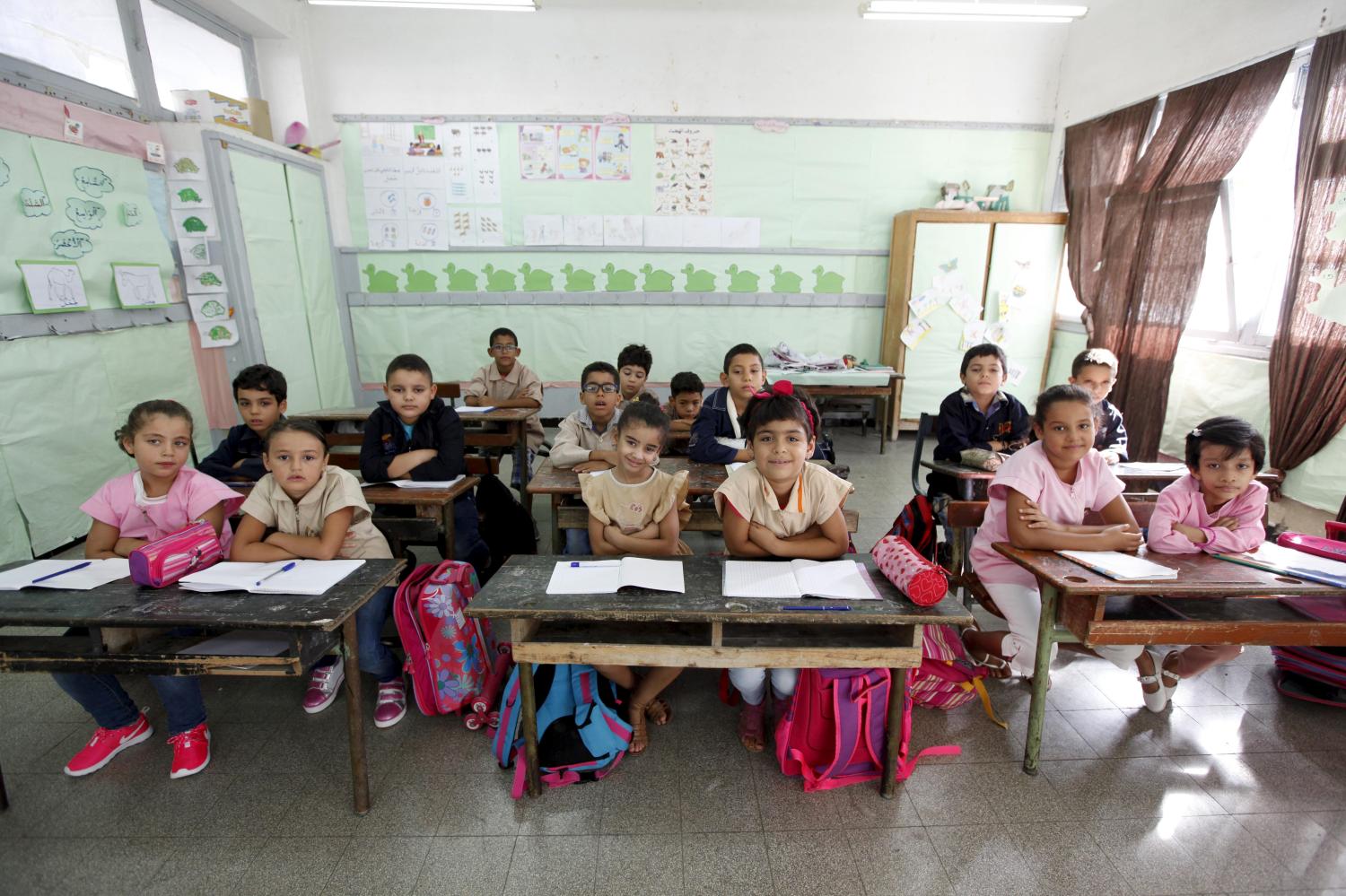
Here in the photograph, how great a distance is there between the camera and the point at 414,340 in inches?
232

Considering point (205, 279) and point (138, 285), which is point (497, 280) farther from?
point (138, 285)

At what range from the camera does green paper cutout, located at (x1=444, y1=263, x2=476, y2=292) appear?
5742 mm

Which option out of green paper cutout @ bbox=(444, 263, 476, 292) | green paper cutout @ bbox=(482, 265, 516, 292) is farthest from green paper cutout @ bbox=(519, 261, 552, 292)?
green paper cutout @ bbox=(444, 263, 476, 292)

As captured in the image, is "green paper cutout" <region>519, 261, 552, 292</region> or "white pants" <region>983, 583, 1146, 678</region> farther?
"green paper cutout" <region>519, 261, 552, 292</region>

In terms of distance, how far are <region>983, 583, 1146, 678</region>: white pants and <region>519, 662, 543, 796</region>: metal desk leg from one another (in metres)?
1.43

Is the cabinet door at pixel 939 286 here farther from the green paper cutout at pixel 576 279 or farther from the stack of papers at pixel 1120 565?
the stack of papers at pixel 1120 565

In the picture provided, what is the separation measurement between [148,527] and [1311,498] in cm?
480

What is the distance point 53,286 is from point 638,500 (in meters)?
3.33

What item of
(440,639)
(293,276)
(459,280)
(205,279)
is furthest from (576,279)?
(440,639)

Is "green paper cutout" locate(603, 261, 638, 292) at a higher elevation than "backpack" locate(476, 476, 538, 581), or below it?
higher

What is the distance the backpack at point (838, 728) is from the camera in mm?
1676

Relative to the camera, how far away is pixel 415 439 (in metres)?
2.60

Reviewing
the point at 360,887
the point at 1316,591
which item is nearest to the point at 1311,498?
the point at 1316,591

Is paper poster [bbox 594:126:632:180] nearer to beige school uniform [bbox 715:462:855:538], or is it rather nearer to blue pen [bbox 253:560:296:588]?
beige school uniform [bbox 715:462:855:538]
